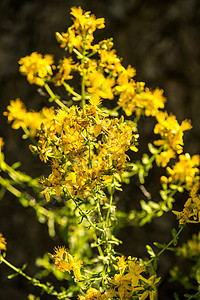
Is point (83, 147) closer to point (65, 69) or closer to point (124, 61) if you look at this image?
point (65, 69)

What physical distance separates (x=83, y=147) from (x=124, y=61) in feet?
3.54

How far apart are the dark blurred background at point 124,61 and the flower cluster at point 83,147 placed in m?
0.90

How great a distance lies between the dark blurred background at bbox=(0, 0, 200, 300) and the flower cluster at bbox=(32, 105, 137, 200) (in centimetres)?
90

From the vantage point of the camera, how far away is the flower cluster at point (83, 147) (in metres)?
0.65

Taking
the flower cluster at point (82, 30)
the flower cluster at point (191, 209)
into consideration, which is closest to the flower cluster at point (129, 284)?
the flower cluster at point (191, 209)

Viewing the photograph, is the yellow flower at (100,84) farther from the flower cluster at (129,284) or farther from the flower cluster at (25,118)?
the flower cluster at (129,284)

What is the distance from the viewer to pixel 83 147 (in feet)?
2.16

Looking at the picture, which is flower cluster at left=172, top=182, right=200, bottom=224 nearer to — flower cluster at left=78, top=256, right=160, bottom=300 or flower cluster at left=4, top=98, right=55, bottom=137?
flower cluster at left=78, top=256, right=160, bottom=300

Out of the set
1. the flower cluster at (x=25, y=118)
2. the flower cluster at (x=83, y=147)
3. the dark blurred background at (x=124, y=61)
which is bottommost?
the flower cluster at (x=83, y=147)

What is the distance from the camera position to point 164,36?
63.7 inches

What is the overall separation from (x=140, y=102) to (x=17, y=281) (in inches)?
Answer: 50.3

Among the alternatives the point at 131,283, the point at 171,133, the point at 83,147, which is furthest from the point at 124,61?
the point at 131,283

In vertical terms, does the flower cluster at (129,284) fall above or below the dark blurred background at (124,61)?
below

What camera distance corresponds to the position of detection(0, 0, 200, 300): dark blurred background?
5.17ft
